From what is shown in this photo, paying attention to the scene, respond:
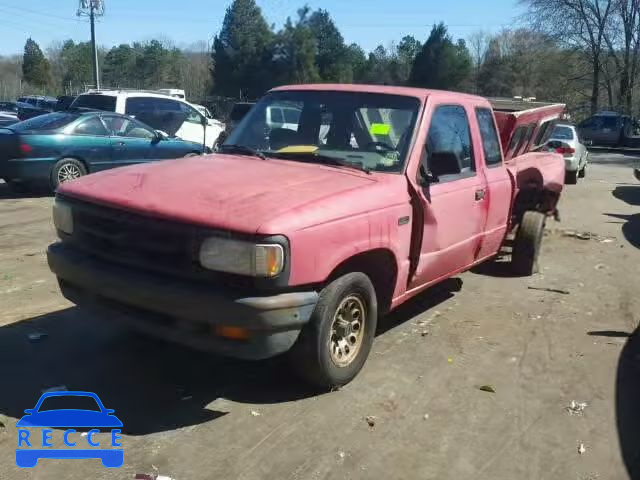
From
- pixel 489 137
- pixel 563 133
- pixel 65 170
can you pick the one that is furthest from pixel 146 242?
pixel 563 133

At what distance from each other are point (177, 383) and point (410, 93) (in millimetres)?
2788

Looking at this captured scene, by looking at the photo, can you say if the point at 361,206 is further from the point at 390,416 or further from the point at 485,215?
the point at 485,215

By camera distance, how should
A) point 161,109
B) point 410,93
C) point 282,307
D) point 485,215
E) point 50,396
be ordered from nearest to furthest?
point 282,307 < point 50,396 < point 410,93 < point 485,215 < point 161,109

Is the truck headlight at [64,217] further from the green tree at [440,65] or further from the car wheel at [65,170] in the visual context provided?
the green tree at [440,65]

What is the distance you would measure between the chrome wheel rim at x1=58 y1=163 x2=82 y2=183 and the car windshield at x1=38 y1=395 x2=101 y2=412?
26.3 ft

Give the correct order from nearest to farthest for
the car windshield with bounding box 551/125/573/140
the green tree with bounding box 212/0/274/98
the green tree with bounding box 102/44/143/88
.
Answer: the car windshield with bounding box 551/125/573/140 → the green tree with bounding box 212/0/274/98 → the green tree with bounding box 102/44/143/88

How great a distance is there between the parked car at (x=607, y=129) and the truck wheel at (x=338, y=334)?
3003 cm

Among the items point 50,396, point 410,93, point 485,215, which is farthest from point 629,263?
point 50,396

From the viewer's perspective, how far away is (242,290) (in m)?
3.52

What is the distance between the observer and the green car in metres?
10.8

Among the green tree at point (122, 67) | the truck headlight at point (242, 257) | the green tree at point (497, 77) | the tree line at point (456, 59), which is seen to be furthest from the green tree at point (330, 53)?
the truck headlight at point (242, 257)

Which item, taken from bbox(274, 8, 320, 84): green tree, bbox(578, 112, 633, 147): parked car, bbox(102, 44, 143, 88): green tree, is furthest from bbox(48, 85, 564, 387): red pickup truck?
bbox(102, 44, 143, 88): green tree

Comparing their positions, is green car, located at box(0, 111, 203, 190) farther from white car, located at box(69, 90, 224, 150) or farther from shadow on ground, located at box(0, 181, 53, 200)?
white car, located at box(69, 90, 224, 150)

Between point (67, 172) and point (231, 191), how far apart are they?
27.6 ft
